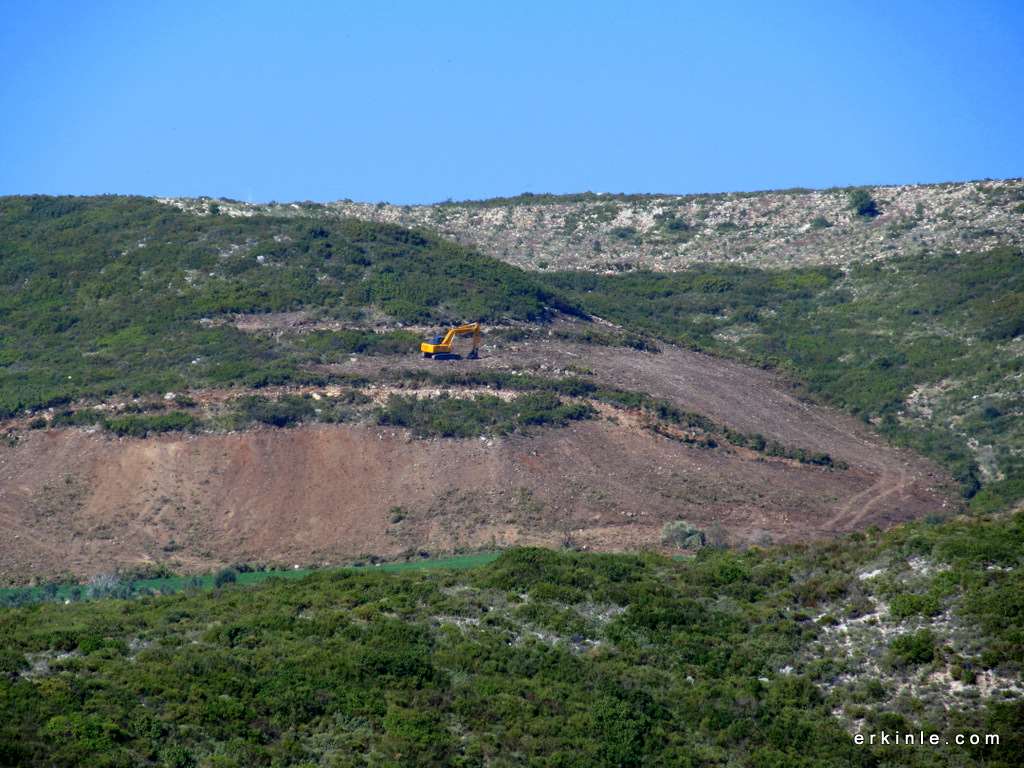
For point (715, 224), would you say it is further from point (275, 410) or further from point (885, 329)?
point (275, 410)

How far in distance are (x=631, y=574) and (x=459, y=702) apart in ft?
33.9

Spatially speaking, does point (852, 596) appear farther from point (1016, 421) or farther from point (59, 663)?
point (1016, 421)

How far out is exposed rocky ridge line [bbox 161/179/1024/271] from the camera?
99562 millimetres

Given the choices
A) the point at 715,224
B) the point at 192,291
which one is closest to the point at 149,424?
the point at 192,291

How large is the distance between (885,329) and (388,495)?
4076cm

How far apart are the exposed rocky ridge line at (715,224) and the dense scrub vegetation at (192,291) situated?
807 centimetres

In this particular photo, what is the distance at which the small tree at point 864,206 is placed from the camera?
344ft

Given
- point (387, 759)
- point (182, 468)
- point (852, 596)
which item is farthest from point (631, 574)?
point (182, 468)

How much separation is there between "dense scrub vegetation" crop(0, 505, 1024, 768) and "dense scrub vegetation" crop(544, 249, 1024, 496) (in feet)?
114

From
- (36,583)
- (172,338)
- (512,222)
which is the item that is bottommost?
(36,583)

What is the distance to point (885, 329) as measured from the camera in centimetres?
8850

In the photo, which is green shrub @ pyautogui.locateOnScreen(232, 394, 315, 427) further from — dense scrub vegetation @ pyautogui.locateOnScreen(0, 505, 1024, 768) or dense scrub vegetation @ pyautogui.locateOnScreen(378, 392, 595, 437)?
dense scrub vegetation @ pyautogui.locateOnScreen(0, 505, 1024, 768)

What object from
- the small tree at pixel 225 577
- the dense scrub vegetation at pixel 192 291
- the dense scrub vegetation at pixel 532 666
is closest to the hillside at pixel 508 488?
the dense scrub vegetation at pixel 532 666

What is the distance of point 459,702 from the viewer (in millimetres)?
28734
